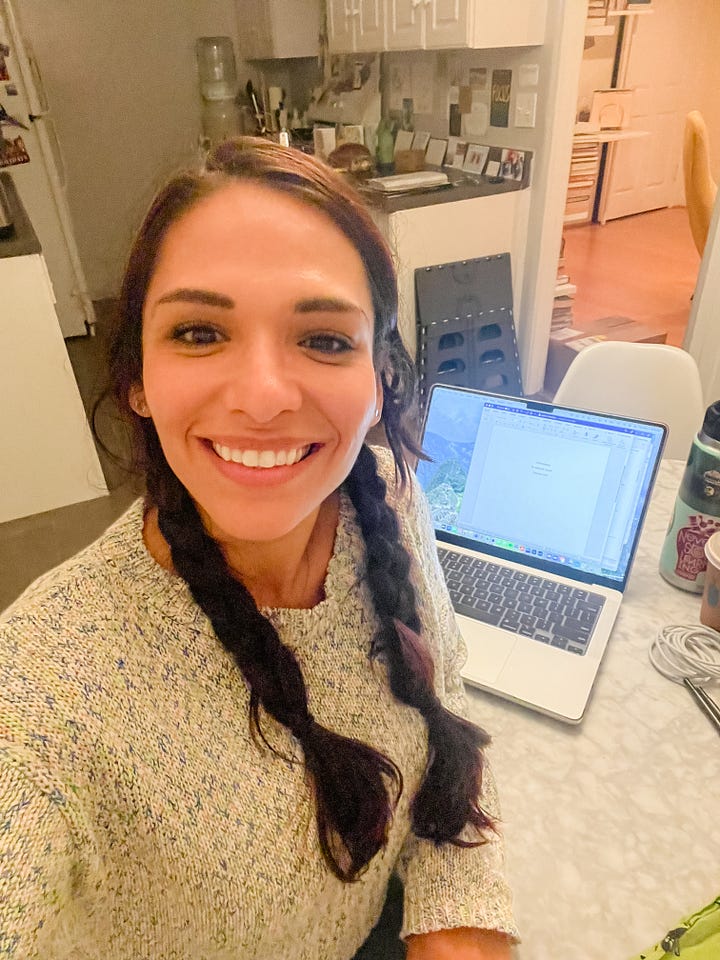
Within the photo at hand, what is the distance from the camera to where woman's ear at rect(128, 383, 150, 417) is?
26.8 inches

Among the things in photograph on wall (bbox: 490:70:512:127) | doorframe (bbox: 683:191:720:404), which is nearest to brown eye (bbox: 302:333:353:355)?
doorframe (bbox: 683:191:720:404)

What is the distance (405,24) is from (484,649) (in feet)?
9.06

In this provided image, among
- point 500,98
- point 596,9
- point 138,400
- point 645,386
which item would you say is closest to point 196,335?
point 138,400

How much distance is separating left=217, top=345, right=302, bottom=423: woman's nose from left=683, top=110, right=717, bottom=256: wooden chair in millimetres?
3032

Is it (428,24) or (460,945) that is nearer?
(460,945)

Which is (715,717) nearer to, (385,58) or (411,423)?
(411,423)

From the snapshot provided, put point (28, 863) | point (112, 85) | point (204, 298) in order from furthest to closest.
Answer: point (112, 85)
point (204, 298)
point (28, 863)

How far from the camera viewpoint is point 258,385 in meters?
0.56

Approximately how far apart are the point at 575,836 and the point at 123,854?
1.50 feet

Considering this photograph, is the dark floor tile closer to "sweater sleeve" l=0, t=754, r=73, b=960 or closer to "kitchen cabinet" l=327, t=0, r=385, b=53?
"sweater sleeve" l=0, t=754, r=73, b=960

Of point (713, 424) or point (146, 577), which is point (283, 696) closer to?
point (146, 577)

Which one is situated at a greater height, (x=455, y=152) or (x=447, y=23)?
(x=447, y=23)

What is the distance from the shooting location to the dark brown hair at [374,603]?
0.60m

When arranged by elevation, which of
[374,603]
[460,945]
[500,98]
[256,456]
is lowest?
[460,945]
